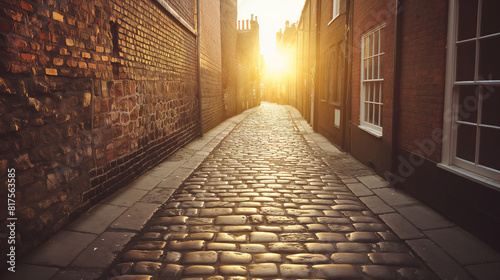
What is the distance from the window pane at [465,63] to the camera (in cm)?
392

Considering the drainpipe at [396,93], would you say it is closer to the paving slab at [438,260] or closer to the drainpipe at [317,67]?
the paving slab at [438,260]

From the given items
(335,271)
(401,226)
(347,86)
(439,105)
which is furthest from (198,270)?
(347,86)

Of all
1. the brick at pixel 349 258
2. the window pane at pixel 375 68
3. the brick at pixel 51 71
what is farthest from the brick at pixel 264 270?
the window pane at pixel 375 68

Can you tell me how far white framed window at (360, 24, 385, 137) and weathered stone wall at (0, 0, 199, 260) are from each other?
14.1 feet

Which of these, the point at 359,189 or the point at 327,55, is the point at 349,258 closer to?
the point at 359,189

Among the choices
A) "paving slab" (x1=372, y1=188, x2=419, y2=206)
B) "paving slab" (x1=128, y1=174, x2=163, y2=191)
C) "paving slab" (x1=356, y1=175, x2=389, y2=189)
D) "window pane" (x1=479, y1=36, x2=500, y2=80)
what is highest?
"window pane" (x1=479, y1=36, x2=500, y2=80)

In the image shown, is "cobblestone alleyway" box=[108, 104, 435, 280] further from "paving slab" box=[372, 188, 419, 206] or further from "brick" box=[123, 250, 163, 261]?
"paving slab" box=[372, 188, 419, 206]

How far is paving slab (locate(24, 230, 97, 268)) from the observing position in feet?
9.71

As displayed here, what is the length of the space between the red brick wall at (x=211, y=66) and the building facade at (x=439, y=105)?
6834 mm

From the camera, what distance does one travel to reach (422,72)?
457 centimetres

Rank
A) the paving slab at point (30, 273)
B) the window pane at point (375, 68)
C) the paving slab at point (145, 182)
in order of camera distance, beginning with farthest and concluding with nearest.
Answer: the window pane at point (375, 68), the paving slab at point (145, 182), the paving slab at point (30, 273)

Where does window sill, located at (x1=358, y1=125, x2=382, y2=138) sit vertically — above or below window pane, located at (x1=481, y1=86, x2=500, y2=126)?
below

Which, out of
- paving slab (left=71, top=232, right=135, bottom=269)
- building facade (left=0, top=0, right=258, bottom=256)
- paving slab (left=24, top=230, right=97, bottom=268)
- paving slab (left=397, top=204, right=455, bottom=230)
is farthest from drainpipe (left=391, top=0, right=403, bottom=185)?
paving slab (left=24, top=230, right=97, bottom=268)

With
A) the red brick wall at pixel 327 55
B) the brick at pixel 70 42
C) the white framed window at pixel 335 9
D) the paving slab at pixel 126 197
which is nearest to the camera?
the brick at pixel 70 42
